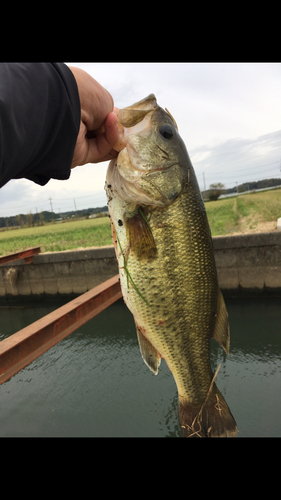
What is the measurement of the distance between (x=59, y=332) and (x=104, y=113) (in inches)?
112

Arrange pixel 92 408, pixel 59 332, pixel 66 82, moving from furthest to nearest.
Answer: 1. pixel 92 408
2. pixel 59 332
3. pixel 66 82

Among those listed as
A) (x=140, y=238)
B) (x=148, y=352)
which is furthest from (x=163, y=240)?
(x=148, y=352)

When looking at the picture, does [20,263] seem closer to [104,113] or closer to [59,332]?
[59,332]

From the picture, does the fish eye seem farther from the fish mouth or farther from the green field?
the green field

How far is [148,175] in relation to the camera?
193 cm

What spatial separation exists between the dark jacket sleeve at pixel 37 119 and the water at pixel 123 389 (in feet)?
16.3

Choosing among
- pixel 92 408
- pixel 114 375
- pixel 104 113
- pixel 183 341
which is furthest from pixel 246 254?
pixel 104 113

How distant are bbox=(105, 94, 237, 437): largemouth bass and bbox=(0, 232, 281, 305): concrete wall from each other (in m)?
8.57

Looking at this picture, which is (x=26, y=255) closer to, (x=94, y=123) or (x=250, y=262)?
(x=250, y=262)

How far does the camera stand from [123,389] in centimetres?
609

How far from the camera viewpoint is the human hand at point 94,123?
4.44ft

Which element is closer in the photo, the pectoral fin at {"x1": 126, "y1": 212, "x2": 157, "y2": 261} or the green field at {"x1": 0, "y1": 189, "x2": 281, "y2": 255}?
the pectoral fin at {"x1": 126, "y1": 212, "x2": 157, "y2": 261}

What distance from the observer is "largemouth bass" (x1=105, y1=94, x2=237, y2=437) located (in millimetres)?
1902

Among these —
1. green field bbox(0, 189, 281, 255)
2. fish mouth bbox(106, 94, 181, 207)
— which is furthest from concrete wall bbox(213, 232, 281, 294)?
fish mouth bbox(106, 94, 181, 207)
